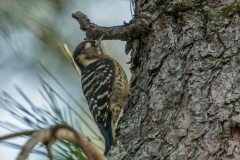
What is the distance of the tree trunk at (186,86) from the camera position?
183 cm

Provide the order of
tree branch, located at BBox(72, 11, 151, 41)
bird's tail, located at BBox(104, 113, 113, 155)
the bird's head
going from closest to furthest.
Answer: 1. bird's tail, located at BBox(104, 113, 113, 155)
2. tree branch, located at BBox(72, 11, 151, 41)
3. the bird's head

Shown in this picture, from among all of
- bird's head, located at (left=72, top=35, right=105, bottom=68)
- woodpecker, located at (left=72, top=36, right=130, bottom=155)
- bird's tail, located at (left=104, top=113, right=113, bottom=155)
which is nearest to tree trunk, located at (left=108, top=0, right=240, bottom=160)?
bird's tail, located at (left=104, top=113, right=113, bottom=155)

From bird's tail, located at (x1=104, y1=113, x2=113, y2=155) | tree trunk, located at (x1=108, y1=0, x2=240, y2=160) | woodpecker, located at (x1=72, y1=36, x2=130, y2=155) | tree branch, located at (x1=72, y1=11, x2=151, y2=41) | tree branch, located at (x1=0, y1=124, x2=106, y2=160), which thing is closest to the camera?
tree branch, located at (x1=0, y1=124, x2=106, y2=160)

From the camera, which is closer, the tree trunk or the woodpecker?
the tree trunk

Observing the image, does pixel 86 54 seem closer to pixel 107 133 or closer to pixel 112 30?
pixel 112 30

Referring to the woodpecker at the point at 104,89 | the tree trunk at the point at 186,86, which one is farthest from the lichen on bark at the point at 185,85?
the woodpecker at the point at 104,89

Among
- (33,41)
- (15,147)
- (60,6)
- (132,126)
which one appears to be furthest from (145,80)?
(33,41)

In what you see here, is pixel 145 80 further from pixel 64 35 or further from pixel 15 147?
pixel 64 35

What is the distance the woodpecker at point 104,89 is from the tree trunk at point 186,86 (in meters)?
0.35

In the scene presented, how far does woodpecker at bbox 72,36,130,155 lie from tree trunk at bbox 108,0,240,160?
0.35 m

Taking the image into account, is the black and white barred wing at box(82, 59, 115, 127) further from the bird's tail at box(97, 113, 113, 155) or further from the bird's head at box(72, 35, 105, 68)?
the bird's head at box(72, 35, 105, 68)

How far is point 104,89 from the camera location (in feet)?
10.2

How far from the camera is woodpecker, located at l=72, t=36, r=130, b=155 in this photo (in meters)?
2.88

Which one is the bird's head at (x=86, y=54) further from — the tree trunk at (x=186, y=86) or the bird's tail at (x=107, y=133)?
the tree trunk at (x=186, y=86)
